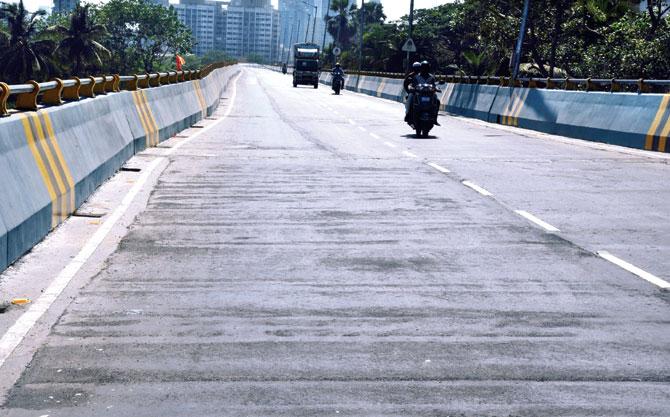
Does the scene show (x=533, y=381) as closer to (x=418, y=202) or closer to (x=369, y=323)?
(x=369, y=323)

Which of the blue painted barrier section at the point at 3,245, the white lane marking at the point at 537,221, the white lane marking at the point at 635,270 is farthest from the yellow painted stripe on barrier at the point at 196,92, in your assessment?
the blue painted barrier section at the point at 3,245

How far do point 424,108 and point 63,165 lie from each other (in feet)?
50.4

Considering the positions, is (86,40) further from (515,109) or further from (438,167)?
(438,167)

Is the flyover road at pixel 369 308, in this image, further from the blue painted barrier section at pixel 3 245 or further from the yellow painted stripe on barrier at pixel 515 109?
the yellow painted stripe on barrier at pixel 515 109

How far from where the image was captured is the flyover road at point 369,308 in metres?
5.64

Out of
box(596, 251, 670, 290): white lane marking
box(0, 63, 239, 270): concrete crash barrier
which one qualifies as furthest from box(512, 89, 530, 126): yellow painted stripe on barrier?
box(596, 251, 670, 290): white lane marking

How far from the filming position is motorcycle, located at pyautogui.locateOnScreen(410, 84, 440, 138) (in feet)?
85.3

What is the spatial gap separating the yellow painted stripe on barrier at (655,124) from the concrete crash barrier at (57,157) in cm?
1067

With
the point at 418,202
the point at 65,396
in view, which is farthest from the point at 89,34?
the point at 65,396

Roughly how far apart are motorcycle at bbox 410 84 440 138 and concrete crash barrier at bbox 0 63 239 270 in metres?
7.86

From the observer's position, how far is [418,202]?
13.5 metres

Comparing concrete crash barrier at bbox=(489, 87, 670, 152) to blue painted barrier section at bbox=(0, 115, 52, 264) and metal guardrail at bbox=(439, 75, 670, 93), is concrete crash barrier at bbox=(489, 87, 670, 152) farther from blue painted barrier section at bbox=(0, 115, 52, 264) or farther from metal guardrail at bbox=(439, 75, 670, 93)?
blue painted barrier section at bbox=(0, 115, 52, 264)

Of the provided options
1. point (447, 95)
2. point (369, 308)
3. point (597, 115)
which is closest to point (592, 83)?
point (597, 115)

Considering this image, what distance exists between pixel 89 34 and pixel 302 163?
96.4 metres
